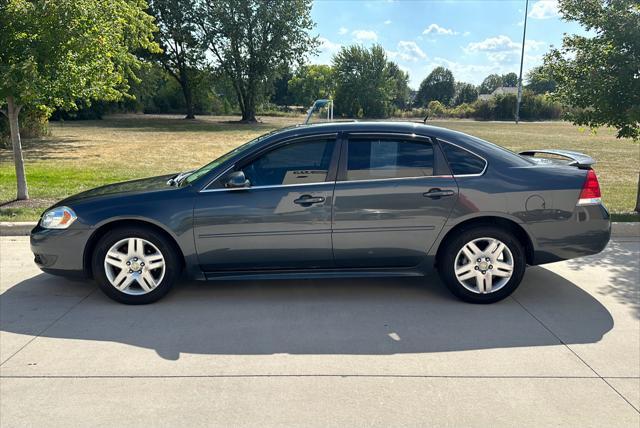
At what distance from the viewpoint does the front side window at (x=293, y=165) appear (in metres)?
4.45

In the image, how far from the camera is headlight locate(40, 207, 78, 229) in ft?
14.6

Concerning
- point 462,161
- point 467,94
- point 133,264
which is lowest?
point 133,264

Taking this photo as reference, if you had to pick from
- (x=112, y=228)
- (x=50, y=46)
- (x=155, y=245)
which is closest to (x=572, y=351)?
(x=155, y=245)

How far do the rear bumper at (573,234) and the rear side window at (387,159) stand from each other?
1.10 metres

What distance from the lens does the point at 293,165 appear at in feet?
14.8

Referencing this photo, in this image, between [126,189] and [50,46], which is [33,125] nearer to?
[50,46]

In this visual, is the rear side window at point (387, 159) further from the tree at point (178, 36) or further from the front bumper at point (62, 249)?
the tree at point (178, 36)

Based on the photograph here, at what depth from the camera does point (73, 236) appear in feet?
14.4

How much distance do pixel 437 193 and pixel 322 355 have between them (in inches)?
68.9

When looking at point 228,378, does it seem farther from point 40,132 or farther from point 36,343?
point 40,132

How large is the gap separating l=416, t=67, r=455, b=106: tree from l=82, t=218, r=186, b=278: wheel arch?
354ft

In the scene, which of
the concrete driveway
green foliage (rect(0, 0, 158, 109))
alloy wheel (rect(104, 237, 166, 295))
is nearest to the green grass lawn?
green foliage (rect(0, 0, 158, 109))

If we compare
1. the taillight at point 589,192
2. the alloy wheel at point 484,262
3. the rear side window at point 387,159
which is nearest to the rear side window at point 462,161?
the rear side window at point 387,159

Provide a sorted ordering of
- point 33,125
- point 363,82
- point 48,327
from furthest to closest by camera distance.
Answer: point 363,82 < point 33,125 < point 48,327
